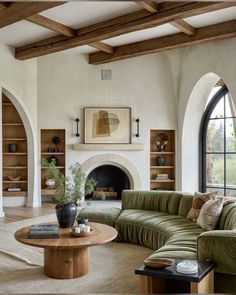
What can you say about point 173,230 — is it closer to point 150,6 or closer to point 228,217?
point 228,217

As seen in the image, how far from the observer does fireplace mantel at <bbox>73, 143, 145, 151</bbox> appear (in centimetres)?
787

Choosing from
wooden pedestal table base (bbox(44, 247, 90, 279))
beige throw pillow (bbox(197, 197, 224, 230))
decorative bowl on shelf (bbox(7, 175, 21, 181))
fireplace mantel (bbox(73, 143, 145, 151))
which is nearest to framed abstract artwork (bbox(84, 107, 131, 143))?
fireplace mantel (bbox(73, 143, 145, 151))

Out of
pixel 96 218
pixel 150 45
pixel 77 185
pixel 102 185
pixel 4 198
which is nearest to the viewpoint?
pixel 77 185

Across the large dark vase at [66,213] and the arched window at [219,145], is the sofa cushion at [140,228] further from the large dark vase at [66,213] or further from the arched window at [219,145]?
the arched window at [219,145]

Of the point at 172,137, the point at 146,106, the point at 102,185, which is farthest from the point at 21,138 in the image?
the point at 172,137

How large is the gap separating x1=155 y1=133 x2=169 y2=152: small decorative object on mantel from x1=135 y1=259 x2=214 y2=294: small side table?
4.93 metres

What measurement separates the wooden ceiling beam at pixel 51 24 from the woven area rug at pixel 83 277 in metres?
3.23

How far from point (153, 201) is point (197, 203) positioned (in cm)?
90

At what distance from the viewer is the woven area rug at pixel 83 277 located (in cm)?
344

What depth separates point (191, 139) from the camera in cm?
785

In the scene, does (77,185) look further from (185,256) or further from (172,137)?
(172,137)

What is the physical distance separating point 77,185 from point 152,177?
409 centimetres

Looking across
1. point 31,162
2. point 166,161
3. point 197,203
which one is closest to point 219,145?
point 166,161

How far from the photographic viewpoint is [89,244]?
11.8 ft
